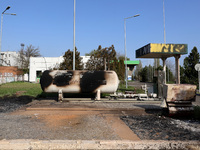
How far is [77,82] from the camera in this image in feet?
34.2

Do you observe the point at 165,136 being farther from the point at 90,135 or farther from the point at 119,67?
the point at 119,67

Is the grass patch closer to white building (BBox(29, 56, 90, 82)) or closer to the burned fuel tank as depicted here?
the burned fuel tank

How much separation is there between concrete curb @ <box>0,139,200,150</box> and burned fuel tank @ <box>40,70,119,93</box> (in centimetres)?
657

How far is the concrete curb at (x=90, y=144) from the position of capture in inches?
145

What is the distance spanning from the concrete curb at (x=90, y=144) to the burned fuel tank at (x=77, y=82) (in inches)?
259

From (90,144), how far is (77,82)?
22.5 ft

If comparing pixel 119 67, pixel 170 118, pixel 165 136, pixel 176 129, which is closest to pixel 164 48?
pixel 170 118

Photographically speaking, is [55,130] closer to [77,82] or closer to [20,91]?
[77,82]

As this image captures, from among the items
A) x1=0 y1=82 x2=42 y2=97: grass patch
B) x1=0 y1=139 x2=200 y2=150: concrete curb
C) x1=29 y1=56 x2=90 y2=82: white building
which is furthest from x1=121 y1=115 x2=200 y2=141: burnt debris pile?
x1=29 y1=56 x2=90 y2=82: white building

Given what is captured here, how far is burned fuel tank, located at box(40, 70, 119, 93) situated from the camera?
10344mm

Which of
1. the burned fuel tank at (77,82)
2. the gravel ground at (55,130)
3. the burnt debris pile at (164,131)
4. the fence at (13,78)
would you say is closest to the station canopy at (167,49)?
the burned fuel tank at (77,82)

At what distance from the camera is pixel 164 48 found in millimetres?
11836

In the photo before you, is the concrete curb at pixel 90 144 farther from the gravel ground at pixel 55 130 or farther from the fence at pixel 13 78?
the fence at pixel 13 78

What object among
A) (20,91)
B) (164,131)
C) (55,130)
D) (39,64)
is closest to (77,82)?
(55,130)
